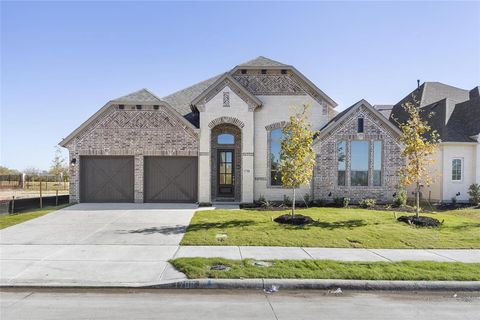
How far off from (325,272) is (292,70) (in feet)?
43.9

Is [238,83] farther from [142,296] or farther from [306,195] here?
[142,296]

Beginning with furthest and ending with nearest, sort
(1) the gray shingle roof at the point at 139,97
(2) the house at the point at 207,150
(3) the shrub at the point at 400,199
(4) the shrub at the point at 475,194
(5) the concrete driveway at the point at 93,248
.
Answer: (4) the shrub at the point at 475,194
(2) the house at the point at 207,150
(1) the gray shingle roof at the point at 139,97
(3) the shrub at the point at 400,199
(5) the concrete driveway at the point at 93,248

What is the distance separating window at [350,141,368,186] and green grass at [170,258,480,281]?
9930mm

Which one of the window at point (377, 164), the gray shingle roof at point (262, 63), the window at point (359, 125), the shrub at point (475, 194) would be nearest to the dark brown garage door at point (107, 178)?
the gray shingle roof at point (262, 63)

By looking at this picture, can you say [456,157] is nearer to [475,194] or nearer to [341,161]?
[475,194]

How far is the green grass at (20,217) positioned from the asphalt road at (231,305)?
278 inches

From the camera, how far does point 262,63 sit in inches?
724

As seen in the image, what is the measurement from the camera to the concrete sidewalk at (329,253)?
25.7 feet

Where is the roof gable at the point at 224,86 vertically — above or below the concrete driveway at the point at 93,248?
above

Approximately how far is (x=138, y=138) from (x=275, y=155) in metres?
7.43

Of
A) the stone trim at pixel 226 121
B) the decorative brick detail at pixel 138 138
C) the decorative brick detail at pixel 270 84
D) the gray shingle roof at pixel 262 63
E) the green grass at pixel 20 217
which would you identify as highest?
the gray shingle roof at pixel 262 63

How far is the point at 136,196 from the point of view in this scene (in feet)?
54.7

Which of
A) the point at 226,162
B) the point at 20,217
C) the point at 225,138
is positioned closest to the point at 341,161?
the point at 226,162

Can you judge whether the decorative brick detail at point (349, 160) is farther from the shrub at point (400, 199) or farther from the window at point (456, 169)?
the window at point (456, 169)
